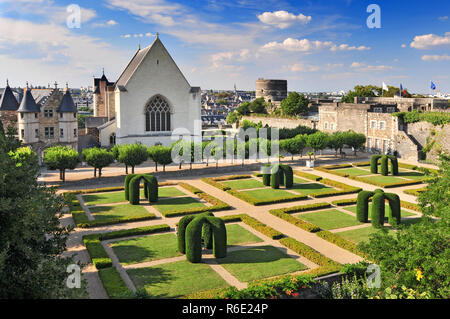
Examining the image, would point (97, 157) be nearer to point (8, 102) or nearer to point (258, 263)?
point (8, 102)

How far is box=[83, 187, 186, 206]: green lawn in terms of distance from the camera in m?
33.8

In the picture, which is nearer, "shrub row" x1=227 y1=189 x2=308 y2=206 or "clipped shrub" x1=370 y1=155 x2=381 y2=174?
"shrub row" x1=227 y1=189 x2=308 y2=206

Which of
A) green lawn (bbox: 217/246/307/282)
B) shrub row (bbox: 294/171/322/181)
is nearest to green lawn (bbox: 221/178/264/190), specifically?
shrub row (bbox: 294/171/322/181)

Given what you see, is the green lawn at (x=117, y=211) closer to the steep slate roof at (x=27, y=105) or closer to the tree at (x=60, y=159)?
the tree at (x=60, y=159)

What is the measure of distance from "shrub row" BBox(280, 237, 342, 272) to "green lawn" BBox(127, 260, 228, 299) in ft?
17.6

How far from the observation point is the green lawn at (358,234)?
24319 mm

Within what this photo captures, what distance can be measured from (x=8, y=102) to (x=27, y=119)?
4266 millimetres

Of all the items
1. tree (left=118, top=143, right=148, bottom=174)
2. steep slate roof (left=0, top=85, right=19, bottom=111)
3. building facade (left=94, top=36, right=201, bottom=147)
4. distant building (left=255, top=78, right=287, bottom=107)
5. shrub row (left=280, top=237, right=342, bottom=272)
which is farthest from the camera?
distant building (left=255, top=78, right=287, bottom=107)

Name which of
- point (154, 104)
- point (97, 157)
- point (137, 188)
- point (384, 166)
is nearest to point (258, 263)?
point (137, 188)

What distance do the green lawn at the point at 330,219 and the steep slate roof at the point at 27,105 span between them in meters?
36.1

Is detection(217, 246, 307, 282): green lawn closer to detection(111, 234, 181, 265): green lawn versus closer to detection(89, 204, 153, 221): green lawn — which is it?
detection(111, 234, 181, 265): green lawn

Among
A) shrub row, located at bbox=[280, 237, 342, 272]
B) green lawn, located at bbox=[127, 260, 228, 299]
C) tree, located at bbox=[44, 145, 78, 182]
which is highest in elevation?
tree, located at bbox=[44, 145, 78, 182]

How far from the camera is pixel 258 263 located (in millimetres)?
20828
